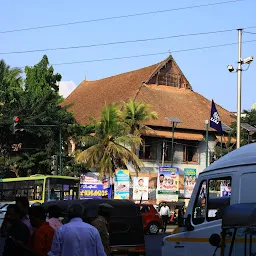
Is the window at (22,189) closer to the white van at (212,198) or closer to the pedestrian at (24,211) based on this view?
the white van at (212,198)

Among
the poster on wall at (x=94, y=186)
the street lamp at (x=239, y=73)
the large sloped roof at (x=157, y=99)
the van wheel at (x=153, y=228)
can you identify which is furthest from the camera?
the large sloped roof at (x=157, y=99)

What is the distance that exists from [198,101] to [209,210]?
5247 centimetres

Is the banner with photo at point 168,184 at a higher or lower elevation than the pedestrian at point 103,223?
higher

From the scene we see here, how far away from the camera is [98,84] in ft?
231

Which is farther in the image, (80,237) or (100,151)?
(100,151)

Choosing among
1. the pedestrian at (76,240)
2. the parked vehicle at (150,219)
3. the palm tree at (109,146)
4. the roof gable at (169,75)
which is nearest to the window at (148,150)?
the palm tree at (109,146)

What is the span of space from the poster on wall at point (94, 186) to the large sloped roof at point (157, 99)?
855 cm

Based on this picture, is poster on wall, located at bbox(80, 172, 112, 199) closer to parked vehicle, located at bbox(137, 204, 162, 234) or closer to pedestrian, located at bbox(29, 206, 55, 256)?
parked vehicle, located at bbox(137, 204, 162, 234)

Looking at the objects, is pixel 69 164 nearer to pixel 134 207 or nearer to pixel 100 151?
pixel 100 151

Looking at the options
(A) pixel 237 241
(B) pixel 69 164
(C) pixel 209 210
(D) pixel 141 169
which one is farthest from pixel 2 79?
(A) pixel 237 241

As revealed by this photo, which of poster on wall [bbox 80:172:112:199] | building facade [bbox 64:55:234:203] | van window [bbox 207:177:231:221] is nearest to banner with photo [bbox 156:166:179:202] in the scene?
poster on wall [bbox 80:172:112:199]

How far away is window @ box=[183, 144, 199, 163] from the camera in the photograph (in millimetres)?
58031

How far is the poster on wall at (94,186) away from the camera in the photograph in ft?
151

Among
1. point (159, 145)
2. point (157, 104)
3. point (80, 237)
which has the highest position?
point (157, 104)
